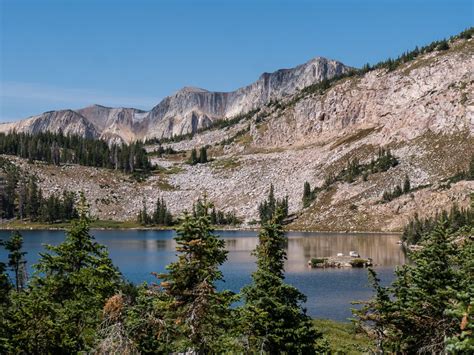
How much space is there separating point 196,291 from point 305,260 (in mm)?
90086

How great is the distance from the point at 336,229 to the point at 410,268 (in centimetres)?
15262

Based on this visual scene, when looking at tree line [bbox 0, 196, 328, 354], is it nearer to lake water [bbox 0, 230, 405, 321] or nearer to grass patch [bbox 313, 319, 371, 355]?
lake water [bbox 0, 230, 405, 321]

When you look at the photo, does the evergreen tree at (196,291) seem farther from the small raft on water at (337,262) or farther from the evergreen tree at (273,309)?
the small raft on water at (337,262)

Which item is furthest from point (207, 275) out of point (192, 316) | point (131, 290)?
point (131, 290)

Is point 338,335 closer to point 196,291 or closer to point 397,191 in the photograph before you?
point 196,291

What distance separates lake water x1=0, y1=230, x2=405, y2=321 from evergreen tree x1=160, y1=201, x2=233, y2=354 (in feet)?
60.2

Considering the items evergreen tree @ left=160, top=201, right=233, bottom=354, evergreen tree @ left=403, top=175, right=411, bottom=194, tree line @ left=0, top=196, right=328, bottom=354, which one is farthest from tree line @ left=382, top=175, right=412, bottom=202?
evergreen tree @ left=160, top=201, right=233, bottom=354

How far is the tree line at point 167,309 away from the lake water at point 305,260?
1138 cm

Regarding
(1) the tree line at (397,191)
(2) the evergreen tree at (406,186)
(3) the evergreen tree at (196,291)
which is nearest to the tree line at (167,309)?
(3) the evergreen tree at (196,291)

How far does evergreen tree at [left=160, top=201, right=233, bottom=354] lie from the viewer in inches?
777

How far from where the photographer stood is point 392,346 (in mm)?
24531

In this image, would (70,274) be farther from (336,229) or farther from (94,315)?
(336,229)

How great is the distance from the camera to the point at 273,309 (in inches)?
1053

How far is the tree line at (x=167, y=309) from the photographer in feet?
65.2
